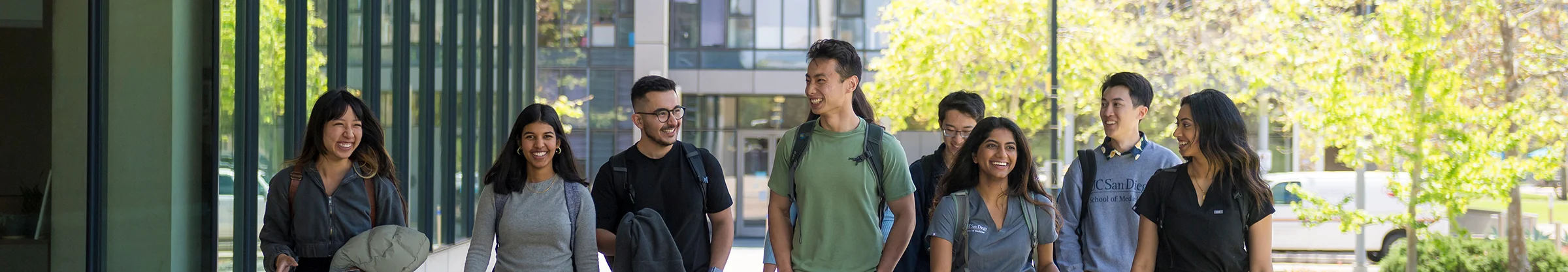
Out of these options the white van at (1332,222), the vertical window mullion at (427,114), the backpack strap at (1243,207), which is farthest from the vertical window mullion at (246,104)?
the white van at (1332,222)

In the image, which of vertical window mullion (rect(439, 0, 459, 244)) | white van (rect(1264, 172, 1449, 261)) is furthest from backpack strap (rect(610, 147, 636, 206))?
white van (rect(1264, 172, 1449, 261))

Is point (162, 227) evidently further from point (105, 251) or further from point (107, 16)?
point (107, 16)

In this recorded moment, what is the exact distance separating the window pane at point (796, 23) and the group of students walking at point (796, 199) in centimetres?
1716

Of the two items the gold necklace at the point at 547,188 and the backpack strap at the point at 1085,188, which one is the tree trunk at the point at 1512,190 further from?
the gold necklace at the point at 547,188

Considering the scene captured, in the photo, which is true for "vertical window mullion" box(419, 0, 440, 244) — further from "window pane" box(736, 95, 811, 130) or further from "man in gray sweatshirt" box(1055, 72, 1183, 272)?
"window pane" box(736, 95, 811, 130)

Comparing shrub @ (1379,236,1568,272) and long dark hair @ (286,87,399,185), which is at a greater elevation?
long dark hair @ (286,87,399,185)

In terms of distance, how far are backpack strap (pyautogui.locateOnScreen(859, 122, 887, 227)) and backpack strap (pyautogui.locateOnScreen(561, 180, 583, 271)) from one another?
2.95ft

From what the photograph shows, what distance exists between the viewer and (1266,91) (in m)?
17.5

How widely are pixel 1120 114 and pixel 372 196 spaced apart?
254 cm

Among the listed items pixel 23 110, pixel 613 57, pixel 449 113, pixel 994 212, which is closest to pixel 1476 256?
pixel 449 113

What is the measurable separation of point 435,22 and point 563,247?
649 cm

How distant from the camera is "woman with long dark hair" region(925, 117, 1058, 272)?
3887 millimetres

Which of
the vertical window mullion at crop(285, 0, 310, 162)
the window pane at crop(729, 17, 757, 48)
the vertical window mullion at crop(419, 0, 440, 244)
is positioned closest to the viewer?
the vertical window mullion at crop(285, 0, 310, 162)

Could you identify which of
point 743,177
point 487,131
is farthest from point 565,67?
point 487,131
